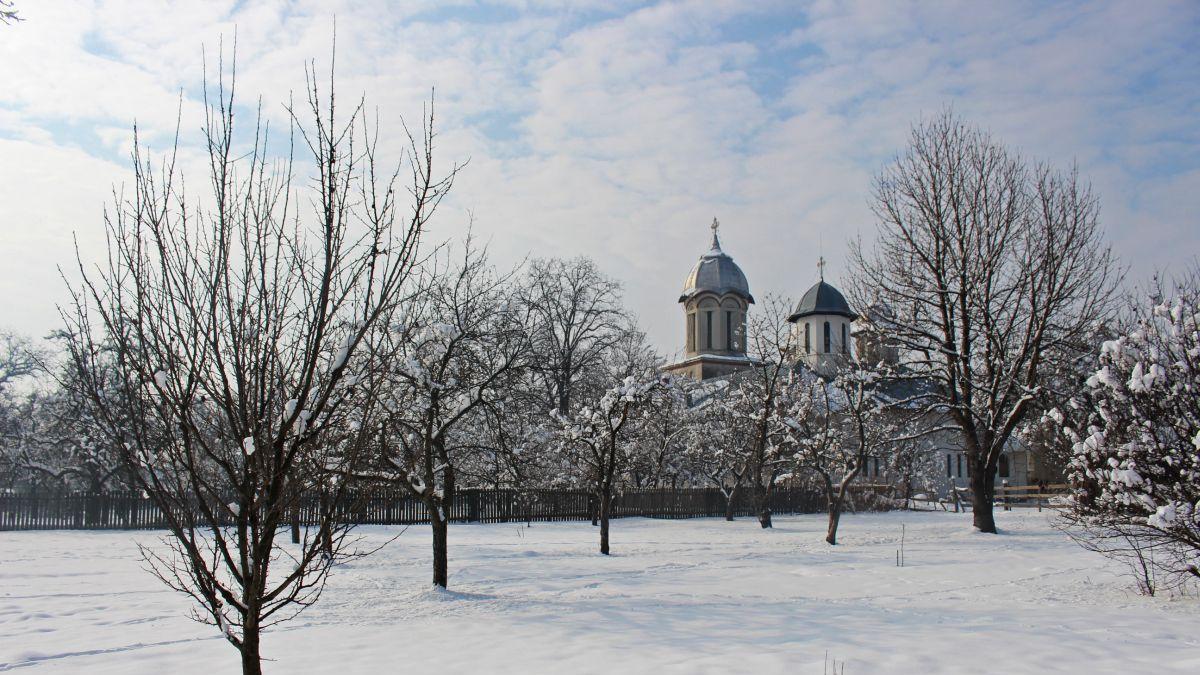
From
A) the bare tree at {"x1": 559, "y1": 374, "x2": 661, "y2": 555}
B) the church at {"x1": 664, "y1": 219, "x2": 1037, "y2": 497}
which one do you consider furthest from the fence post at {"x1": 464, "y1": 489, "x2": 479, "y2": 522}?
the church at {"x1": 664, "y1": 219, "x2": 1037, "y2": 497}

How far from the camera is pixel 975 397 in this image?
25.6 m

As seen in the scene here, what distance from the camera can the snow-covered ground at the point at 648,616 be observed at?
26.9 ft

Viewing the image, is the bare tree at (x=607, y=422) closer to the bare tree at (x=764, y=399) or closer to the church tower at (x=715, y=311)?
the bare tree at (x=764, y=399)

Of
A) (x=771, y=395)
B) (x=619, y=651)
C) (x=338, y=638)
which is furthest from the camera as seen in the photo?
(x=771, y=395)

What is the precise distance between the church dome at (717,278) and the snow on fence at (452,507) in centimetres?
2784

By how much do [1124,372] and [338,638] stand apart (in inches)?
406

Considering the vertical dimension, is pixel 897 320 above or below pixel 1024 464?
above

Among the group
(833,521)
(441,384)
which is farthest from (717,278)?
(441,384)

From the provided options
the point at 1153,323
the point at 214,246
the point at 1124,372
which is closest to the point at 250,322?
the point at 214,246

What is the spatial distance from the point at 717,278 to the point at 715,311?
2435 mm

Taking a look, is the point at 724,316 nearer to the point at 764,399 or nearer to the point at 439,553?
the point at 764,399

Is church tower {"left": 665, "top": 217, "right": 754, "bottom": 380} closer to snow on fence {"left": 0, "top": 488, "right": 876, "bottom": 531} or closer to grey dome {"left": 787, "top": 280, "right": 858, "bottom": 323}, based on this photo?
grey dome {"left": 787, "top": 280, "right": 858, "bottom": 323}

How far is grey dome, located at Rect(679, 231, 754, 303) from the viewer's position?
63.3 m

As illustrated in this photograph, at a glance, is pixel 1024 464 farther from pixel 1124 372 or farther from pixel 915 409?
pixel 1124 372
